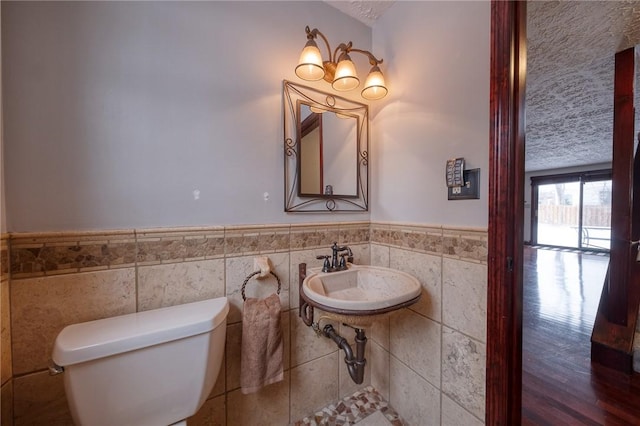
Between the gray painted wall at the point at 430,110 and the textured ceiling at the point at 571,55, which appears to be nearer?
the gray painted wall at the point at 430,110

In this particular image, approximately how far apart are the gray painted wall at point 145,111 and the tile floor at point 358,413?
1.13m

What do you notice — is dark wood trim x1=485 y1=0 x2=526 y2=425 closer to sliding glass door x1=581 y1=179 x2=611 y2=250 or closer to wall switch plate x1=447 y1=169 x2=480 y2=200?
wall switch plate x1=447 y1=169 x2=480 y2=200

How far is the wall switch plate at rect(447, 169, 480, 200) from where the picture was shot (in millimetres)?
948

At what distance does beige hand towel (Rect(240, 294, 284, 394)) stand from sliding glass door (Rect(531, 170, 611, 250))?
A: 27.1 feet

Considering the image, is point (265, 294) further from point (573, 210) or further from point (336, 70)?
point (573, 210)

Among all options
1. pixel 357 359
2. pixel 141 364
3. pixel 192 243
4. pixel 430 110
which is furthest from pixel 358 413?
pixel 430 110

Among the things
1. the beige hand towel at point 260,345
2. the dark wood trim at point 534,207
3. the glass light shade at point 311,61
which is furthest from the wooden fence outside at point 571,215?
the beige hand towel at point 260,345

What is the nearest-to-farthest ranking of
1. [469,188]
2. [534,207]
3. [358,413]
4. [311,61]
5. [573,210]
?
[469,188] → [311,61] → [358,413] → [573,210] → [534,207]

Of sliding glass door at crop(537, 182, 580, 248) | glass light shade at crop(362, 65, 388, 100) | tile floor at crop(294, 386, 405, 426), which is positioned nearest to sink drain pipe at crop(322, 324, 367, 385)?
tile floor at crop(294, 386, 405, 426)

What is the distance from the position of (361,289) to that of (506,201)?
80 cm

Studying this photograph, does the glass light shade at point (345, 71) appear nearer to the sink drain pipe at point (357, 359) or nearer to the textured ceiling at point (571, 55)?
the textured ceiling at point (571, 55)

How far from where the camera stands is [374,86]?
1293 mm

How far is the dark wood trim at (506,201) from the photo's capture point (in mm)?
833

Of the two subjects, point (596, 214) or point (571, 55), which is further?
point (596, 214)
